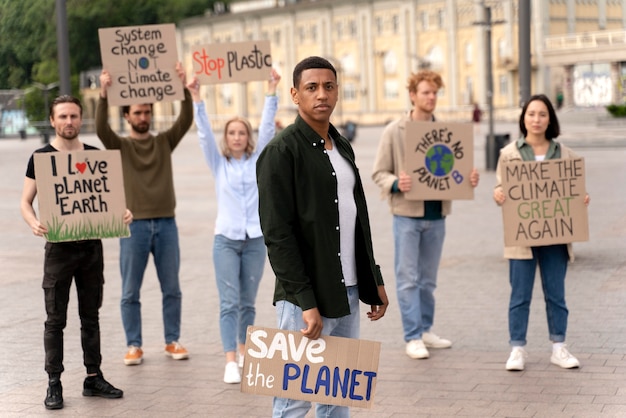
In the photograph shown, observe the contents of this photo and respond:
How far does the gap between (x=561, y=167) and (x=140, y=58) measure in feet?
10.9

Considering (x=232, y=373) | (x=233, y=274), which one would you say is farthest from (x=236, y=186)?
(x=232, y=373)

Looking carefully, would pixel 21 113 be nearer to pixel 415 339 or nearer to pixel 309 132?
pixel 415 339

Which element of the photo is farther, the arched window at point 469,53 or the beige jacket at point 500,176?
the arched window at point 469,53

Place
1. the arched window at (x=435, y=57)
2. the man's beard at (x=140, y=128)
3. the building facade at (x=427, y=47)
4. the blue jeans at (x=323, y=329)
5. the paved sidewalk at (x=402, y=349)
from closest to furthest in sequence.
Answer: the blue jeans at (x=323, y=329) < the paved sidewalk at (x=402, y=349) < the man's beard at (x=140, y=128) < the building facade at (x=427, y=47) < the arched window at (x=435, y=57)

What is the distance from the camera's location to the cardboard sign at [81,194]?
7.48m

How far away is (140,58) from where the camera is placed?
8938 millimetres

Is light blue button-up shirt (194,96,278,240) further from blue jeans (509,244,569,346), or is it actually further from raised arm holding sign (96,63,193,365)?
blue jeans (509,244,569,346)

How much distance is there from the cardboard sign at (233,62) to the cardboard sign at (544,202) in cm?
222

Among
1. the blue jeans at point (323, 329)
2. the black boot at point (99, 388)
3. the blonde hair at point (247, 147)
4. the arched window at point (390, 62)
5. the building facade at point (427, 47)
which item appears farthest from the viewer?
A: the arched window at point (390, 62)

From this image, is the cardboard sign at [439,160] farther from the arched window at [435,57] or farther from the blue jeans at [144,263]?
the arched window at [435,57]

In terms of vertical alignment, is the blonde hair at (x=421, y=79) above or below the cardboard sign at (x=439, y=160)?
above

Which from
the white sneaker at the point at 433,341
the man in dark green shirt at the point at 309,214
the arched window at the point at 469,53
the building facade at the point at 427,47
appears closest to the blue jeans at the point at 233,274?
the white sneaker at the point at 433,341

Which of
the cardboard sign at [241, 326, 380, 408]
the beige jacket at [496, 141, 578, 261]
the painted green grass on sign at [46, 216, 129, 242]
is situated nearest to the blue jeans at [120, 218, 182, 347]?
the painted green grass on sign at [46, 216, 129, 242]

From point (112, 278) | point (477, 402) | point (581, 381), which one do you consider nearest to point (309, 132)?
point (477, 402)
